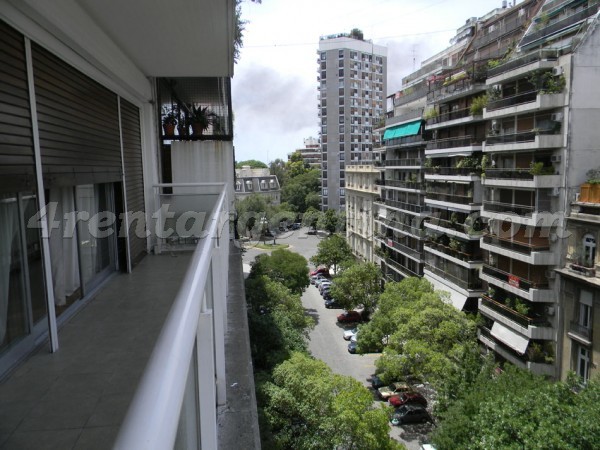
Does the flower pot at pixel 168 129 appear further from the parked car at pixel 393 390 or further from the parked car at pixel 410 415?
the parked car at pixel 393 390

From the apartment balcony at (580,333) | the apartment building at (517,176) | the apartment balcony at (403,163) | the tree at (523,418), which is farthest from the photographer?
the apartment balcony at (403,163)

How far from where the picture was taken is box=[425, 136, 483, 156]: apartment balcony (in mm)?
18906

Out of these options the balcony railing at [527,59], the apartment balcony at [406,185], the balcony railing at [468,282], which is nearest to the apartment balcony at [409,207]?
the apartment balcony at [406,185]

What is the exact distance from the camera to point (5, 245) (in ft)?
11.7

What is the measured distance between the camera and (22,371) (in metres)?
3.48

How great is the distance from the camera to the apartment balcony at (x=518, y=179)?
47.3ft

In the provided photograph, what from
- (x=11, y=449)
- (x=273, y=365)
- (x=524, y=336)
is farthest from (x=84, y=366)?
(x=524, y=336)

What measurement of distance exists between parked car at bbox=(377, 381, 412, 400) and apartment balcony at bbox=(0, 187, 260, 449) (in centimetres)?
1261

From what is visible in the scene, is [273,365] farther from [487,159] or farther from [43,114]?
[487,159]

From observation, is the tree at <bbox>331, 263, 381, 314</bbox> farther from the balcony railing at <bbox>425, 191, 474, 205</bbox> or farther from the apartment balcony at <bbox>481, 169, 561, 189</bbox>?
the apartment balcony at <bbox>481, 169, 561, 189</bbox>

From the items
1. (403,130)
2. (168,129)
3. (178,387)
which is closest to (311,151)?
(403,130)

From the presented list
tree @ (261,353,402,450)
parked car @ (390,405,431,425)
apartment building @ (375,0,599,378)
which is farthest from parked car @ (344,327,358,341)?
tree @ (261,353,402,450)

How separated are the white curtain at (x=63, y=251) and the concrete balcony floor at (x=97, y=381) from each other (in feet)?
0.95

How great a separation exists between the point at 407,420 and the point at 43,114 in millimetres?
14534
